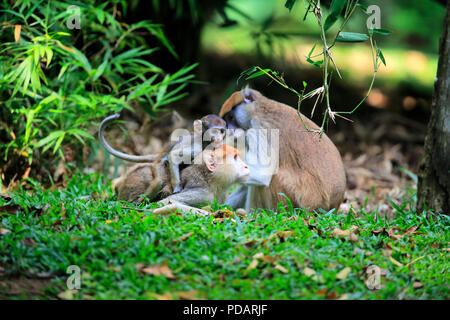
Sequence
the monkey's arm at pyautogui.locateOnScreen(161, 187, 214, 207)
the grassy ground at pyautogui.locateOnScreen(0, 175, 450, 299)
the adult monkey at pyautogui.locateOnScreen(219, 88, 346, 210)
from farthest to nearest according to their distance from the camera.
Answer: the adult monkey at pyautogui.locateOnScreen(219, 88, 346, 210)
the monkey's arm at pyautogui.locateOnScreen(161, 187, 214, 207)
the grassy ground at pyautogui.locateOnScreen(0, 175, 450, 299)

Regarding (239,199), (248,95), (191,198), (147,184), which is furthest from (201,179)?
(248,95)

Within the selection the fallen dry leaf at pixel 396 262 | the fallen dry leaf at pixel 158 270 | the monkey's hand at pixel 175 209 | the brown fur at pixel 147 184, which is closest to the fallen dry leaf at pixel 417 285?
the fallen dry leaf at pixel 396 262

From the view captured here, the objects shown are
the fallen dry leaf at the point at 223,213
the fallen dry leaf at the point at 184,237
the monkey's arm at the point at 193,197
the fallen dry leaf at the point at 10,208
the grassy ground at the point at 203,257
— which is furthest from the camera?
the monkey's arm at the point at 193,197

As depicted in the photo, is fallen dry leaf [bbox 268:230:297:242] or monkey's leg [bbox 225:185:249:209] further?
monkey's leg [bbox 225:185:249:209]

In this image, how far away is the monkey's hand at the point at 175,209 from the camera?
14.5 ft

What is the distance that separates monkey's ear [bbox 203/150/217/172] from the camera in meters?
5.09

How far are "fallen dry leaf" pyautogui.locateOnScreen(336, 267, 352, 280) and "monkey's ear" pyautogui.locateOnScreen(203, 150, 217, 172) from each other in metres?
1.87

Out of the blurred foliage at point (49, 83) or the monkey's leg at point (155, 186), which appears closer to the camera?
the monkey's leg at point (155, 186)

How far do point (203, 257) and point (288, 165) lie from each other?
2.27 metres

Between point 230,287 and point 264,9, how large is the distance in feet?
33.2

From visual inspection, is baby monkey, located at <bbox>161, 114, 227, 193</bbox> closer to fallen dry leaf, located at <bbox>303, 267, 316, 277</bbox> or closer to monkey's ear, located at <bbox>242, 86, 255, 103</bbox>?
monkey's ear, located at <bbox>242, 86, 255, 103</bbox>

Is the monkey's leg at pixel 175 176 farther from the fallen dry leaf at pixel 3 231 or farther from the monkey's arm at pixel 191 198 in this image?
the fallen dry leaf at pixel 3 231

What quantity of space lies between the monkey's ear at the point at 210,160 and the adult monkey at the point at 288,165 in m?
0.48

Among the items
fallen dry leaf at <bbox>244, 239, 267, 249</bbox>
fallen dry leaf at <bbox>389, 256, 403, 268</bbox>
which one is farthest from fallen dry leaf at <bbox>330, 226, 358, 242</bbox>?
fallen dry leaf at <bbox>244, 239, 267, 249</bbox>
